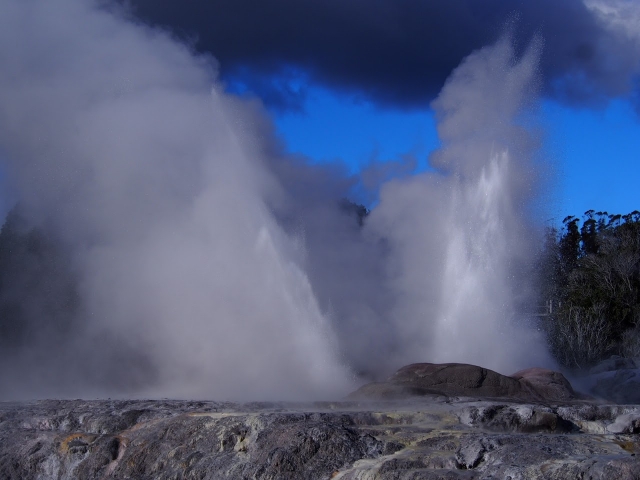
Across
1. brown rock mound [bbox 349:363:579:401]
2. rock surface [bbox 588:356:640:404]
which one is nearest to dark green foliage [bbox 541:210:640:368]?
rock surface [bbox 588:356:640:404]

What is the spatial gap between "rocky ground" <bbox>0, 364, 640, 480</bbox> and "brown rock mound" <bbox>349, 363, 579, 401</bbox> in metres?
0.52

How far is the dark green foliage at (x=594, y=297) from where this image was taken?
23844 millimetres

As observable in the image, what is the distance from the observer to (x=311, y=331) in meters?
15.0

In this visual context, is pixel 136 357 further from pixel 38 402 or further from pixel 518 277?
pixel 518 277

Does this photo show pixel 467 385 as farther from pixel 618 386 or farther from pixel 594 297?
pixel 594 297

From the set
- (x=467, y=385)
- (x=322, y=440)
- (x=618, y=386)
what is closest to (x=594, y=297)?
(x=618, y=386)

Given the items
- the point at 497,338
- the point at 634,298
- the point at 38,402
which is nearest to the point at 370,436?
the point at 38,402

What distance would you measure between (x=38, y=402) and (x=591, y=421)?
315 inches

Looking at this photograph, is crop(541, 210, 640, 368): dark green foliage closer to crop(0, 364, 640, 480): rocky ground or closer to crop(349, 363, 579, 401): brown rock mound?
crop(349, 363, 579, 401): brown rock mound

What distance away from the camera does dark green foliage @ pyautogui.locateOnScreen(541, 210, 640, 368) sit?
2384 centimetres

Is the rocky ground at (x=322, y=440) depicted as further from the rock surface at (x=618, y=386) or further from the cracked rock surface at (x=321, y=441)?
the rock surface at (x=618, y=386)

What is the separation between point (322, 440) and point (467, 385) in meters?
4.83

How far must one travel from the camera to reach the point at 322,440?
8273 mm

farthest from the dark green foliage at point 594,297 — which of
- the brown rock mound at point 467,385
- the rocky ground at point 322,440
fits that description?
the rocky ground at point 322,440
